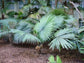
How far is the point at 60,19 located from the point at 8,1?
11.4 feet

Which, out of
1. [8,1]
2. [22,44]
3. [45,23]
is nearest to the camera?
[45,23]

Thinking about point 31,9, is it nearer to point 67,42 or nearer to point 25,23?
point 25,23

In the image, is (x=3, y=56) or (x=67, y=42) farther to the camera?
(x=3, y=56)

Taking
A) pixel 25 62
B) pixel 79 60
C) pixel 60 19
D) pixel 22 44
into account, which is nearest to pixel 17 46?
pixel 22 44

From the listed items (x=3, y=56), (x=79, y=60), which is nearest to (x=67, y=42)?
(x=79, y=60)

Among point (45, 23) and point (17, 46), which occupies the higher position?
point (45, 23)

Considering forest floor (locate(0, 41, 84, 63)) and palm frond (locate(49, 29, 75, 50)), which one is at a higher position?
palm frond (locate(49, 29, 75, 50))

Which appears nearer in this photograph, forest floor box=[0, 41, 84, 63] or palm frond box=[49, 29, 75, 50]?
palm frond box=[49, 29, 75, 50]

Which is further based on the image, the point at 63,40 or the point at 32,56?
the point at 32,56

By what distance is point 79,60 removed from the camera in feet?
9.86

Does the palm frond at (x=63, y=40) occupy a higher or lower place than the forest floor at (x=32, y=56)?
higher

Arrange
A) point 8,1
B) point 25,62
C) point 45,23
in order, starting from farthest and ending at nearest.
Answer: point 8,1
point 45,23
point 25,62

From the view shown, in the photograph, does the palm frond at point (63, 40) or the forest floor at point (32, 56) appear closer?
the palm frond at point (63, 40)

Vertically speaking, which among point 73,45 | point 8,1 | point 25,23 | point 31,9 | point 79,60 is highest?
point 8,1
